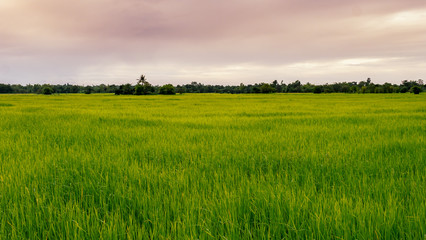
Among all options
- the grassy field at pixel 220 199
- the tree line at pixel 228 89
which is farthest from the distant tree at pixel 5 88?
the grassy field at pixel 220 199

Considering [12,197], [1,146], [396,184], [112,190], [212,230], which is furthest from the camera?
[1,146]

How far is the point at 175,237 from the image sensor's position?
149 centimetres

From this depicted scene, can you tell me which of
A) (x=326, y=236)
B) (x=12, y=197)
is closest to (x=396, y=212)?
(x=326, y=236)

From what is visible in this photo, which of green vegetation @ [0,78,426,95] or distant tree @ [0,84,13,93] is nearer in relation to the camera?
green vegetation @ [0,78,426,95]

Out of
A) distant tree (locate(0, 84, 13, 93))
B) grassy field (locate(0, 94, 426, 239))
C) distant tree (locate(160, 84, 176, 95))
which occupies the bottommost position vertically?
grassy field (locate(0, 94, 426, 239))

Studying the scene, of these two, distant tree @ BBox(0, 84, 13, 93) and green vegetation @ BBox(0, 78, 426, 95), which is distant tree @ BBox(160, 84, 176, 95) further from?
distant tree @ BBox(0, 84, 13, 93)

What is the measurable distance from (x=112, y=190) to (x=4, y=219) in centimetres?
84

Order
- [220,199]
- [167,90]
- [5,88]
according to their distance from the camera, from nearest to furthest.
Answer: [220,199] → [167,90] → [5,88]

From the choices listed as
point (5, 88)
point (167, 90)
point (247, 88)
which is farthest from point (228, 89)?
point (5, 88)

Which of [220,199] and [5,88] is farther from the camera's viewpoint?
[5,88]

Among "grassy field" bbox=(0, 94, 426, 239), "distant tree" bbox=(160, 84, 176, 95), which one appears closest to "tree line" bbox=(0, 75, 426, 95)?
"distant tree" bbox=(160, 84, 176, 95)

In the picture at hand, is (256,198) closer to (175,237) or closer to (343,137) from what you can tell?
(175,237)

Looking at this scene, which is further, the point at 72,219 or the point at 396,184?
the point at 396,184

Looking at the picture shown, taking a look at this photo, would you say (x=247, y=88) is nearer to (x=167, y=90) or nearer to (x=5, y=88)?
(x=167, y=90)
